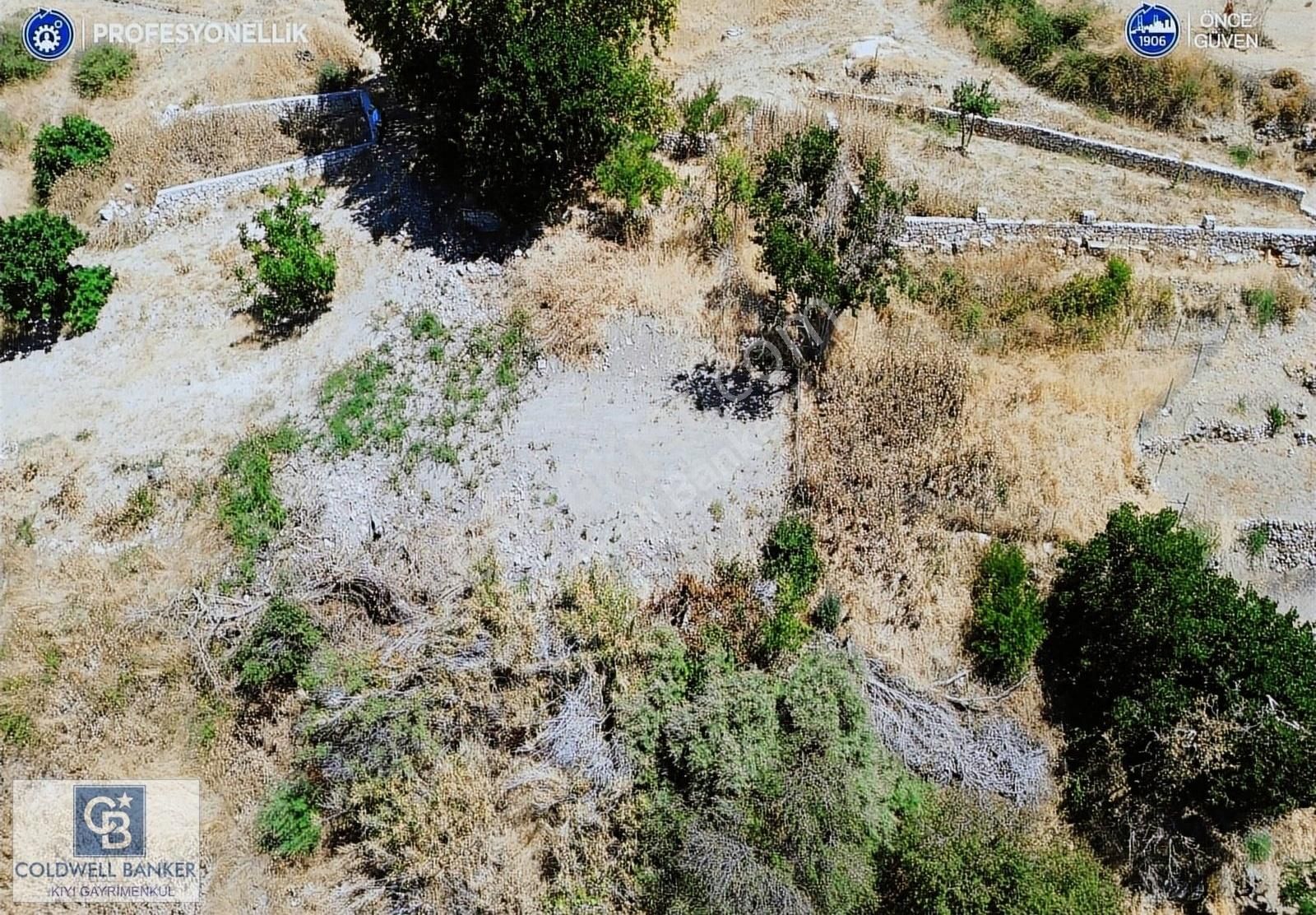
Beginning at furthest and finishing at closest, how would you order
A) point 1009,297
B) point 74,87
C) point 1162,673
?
point 74,87 < point 1009,297 < point 1162,673

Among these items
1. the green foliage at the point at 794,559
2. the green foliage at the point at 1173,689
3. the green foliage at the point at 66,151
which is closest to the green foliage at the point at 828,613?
the green foliage at the point at 794,559

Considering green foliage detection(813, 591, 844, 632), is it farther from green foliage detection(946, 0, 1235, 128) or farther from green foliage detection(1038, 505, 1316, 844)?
green foliage detection(946, 0, 1235, 128)

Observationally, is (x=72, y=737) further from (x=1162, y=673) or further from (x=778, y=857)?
(x=1162, y=673)

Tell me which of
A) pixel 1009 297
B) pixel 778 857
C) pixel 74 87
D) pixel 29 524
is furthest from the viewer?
pixel 74 87

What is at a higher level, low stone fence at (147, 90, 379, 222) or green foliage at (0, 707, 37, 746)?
low stone fence at (147, 90, 379, 222)

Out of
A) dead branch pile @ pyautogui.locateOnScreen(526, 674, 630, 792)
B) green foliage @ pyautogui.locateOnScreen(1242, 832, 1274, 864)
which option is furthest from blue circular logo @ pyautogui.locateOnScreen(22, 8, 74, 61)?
green foliage @ pyautogui.locateOnScreen(1242, 832, 1274, 864)

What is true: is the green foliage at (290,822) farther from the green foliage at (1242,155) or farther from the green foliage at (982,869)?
the green foliage at (1242,155)

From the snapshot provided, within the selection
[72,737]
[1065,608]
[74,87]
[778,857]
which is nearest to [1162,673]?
[1065,608]
